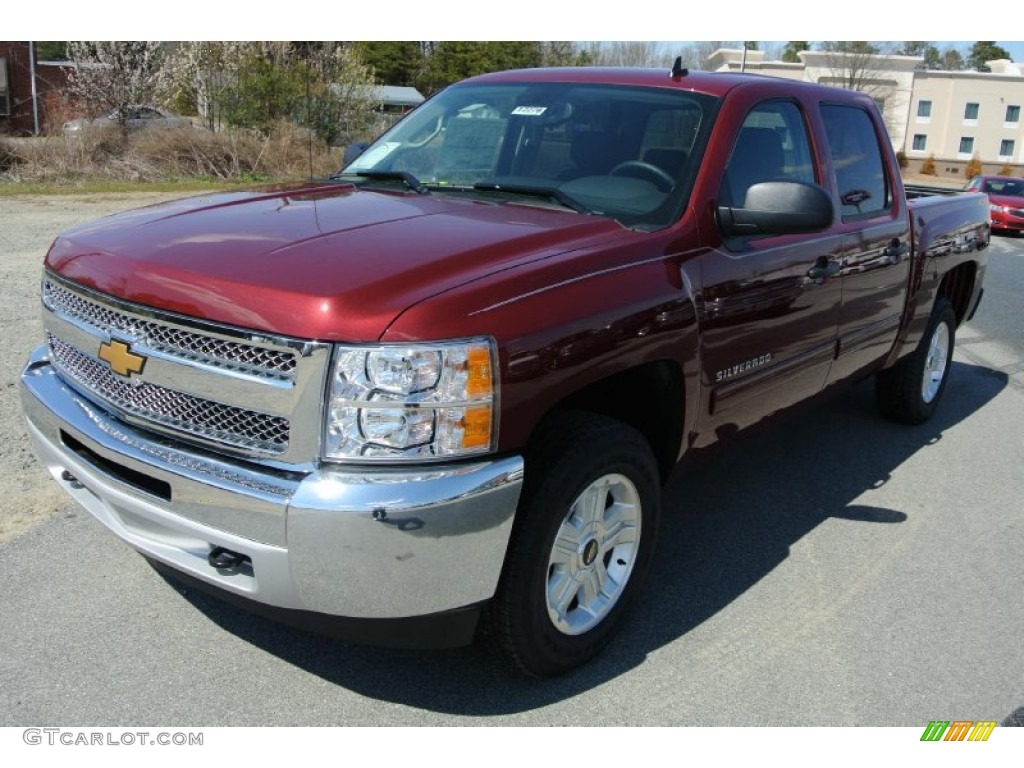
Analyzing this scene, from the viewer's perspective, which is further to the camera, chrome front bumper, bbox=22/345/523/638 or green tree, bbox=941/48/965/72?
green tree, bbox=941/48/965/72

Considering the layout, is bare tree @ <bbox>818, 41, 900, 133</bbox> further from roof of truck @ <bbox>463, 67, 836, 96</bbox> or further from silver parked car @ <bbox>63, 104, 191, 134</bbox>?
roof of truck @ <bbox>463, 67, 836, 96</bbox>

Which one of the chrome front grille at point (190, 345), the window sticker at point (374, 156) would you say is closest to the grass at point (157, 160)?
the window sticker at point (374, 156)

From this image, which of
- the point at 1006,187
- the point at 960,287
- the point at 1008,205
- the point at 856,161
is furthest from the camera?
the point at 1006,187

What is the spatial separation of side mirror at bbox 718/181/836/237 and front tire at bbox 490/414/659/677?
38.4 inches

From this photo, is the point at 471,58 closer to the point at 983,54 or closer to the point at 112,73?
the point at 112,73

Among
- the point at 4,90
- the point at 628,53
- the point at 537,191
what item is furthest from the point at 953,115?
the point at 537,191

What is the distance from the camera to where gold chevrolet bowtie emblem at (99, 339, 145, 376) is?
278 centimetres

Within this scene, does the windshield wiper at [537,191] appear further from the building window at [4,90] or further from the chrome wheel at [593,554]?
the building window at [4,90]

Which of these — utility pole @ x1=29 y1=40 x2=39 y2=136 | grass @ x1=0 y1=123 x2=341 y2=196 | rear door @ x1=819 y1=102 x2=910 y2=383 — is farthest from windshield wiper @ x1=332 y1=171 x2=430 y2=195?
utility pole @ x1=29 y1=40 x2=39 y2=136

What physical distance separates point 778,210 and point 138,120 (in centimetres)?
2383

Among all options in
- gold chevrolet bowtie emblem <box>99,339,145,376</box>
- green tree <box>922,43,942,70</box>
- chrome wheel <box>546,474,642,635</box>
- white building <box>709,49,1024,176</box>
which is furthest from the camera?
green tree <box>922,43,942,70</box>

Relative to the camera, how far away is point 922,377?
5883 mm

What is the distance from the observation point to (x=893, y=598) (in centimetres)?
379

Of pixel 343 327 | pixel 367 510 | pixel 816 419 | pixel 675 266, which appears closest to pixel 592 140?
pixel 675 266
